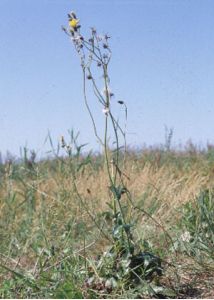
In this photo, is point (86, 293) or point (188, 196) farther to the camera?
point (188, 196)

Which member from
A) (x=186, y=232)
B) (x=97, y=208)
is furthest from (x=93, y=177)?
(x=186, y=232)

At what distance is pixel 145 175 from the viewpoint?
5887 millimetres

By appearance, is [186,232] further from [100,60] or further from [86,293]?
[100,60]

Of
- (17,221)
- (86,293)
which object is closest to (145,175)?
(17,221)

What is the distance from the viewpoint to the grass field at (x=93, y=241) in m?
2.89

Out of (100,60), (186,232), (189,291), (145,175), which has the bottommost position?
(189,291)

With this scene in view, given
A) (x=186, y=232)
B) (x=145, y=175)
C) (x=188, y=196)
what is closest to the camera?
(x=186, y=232)

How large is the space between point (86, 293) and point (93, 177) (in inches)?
142

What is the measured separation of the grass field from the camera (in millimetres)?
2893

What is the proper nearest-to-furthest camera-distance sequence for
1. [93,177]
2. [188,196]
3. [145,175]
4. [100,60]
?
[100,60], [188,196], [145,175], [93,177]

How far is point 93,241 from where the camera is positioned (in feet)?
11.9

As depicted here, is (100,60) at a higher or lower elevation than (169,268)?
higher

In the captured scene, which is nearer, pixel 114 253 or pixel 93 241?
pixel 114 253

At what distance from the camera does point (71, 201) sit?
514 centimetres
